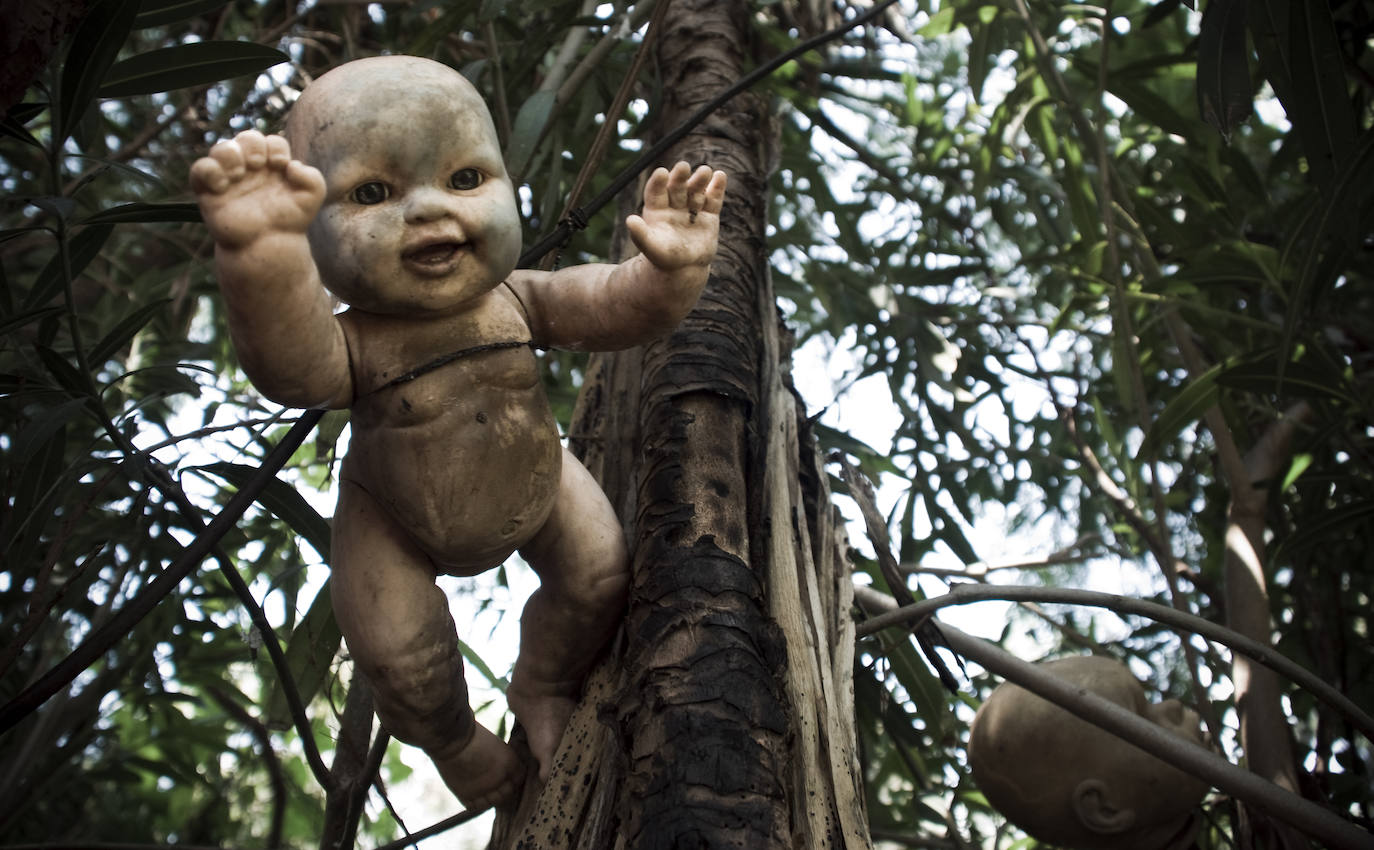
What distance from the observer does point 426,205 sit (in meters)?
1.11

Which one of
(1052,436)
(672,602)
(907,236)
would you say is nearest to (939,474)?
(1052,436)

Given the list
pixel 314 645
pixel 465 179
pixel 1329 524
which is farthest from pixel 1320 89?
pixel 314 645

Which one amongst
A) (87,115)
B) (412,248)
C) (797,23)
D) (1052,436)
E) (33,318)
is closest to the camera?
(412,248)

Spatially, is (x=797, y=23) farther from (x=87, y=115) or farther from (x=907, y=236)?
(x=87, y=115)

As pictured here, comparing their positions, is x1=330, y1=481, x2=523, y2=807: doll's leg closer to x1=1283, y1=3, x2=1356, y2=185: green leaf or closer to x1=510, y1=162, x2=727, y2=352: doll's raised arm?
x1=510, y1=162, x2=727, y2=352: doll's raised arm

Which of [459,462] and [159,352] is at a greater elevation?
[159,352]

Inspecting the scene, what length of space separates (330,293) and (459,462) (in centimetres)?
21

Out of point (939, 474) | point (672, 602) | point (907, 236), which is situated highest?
point (907, 236)

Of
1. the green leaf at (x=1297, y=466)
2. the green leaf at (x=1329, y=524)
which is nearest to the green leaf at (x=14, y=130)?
the green leaf at (x=1329, y=524)

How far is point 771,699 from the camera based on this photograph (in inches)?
44.0

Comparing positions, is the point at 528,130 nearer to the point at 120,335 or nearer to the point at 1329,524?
the point at 120,335

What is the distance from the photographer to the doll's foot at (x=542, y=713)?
52.6 inches

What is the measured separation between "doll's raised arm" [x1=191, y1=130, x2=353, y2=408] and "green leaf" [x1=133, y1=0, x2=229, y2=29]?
0.60 meters

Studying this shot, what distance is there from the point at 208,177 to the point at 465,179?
10.1 inches
